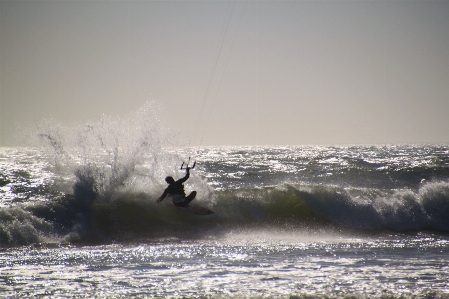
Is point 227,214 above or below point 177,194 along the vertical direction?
below

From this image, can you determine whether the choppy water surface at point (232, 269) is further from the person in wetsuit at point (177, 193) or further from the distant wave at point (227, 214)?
the person in wetsuit at point (177, 193)

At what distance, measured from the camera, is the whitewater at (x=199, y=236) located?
25.0 feet

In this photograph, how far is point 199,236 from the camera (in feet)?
42.9

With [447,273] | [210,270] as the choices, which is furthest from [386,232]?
[210,270]

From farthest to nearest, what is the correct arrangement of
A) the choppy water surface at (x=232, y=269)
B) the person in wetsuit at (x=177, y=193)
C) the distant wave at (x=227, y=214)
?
the person in wetsuit at (x=177, y=193)
the distant wave at (x=227, y=214)
the choppy water surface at (x=232, y=269)

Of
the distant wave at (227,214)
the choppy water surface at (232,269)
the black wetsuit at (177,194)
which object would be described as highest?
the black wetsuit at (177,194)

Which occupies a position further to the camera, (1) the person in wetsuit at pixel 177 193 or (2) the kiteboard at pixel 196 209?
(2) the kiteboard at pixel 196 209

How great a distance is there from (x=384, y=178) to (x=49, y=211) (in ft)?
68.3

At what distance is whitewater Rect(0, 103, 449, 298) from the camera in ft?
25.0

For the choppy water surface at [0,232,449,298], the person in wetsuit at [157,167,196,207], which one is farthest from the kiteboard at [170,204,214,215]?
the choppy water surface at [0,232,449,298]

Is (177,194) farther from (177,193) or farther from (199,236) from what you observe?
(199,236)

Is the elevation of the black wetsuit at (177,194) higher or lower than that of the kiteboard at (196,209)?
higher

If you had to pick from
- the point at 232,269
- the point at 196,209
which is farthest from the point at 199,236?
the point at 232,269

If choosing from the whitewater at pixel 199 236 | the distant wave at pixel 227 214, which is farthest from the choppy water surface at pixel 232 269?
the distant wave at pixel 227 214
